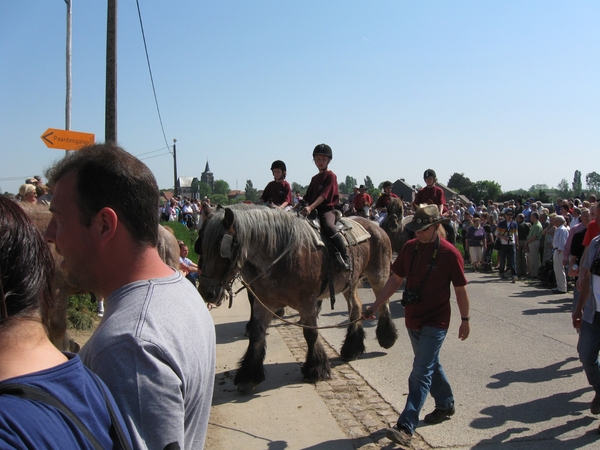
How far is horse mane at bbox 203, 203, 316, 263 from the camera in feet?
18.6

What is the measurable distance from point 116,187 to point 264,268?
4492 millimetres

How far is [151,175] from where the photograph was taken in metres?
1.69

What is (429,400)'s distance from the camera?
5664 millimetres

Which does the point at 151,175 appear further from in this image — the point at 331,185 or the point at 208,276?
the point at 331,185

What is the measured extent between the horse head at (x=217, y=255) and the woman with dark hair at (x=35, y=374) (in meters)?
4.29

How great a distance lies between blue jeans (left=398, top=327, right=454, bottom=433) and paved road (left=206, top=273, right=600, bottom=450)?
27 cm

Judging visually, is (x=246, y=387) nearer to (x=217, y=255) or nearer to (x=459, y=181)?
(x=217, y=255)

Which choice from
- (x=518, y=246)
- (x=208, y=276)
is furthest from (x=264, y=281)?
(x=518, y=246)

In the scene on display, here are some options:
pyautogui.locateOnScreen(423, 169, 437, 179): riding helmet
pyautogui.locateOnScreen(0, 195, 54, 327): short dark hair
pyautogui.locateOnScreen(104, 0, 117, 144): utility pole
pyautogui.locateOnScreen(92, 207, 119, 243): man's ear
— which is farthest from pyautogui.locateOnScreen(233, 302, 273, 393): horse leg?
pyautogui.locateOnScreen(423, 169, 437, 179): riding helmet

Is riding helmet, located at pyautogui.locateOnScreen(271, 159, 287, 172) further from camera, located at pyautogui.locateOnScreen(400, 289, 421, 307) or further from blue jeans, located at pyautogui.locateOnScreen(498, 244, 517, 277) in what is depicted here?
blue jeans, located at pyautogui.locateOnScreen(498, 244, 517, 277)

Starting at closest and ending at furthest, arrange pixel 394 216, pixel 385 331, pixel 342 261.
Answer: pixel 342 261 < pixel 385 331 < pixel 394 216

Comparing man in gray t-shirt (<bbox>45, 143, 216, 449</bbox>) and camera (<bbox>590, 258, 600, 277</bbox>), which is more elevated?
man in gray t-shirt (<bbox>45, 143, 216, 449</bbox>)

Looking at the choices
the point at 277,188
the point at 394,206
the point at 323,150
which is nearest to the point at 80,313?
the point at 277,188

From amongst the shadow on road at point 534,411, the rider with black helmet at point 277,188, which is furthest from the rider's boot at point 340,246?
the shadow on road at point 534,411
